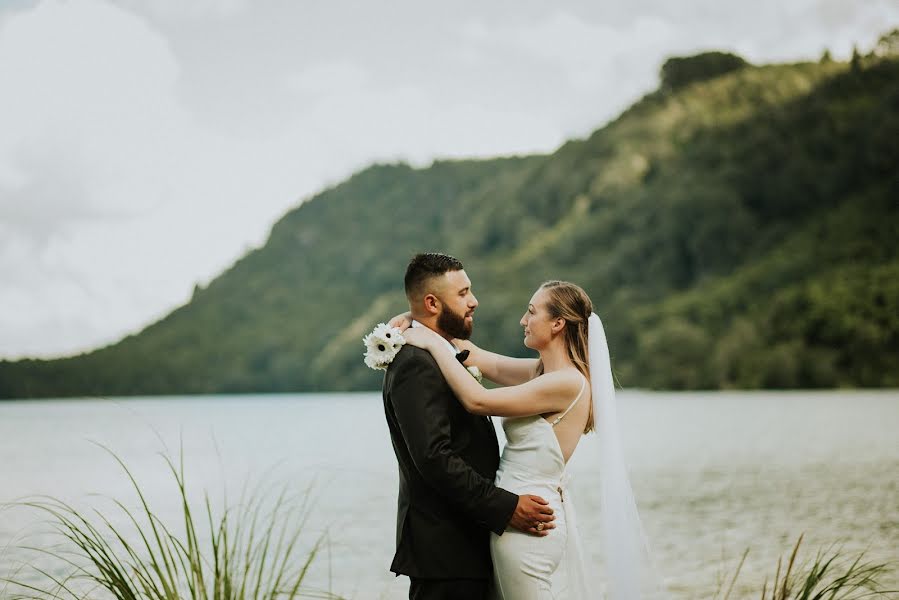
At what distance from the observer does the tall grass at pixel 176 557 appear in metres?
4.14

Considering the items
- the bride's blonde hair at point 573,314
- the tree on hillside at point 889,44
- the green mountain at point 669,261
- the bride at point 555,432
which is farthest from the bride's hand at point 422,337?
the tree on hillside at point 889,44

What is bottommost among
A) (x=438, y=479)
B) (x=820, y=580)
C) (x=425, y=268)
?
(x=820, y=580)

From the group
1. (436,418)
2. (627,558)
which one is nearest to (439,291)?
(436,418)

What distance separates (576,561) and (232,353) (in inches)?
6921

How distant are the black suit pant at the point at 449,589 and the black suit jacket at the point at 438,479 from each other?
0.04m

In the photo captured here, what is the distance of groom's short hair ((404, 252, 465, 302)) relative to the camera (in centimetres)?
474

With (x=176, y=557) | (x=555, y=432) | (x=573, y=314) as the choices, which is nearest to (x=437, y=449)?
(x=555, y=432)

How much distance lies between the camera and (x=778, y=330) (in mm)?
104312

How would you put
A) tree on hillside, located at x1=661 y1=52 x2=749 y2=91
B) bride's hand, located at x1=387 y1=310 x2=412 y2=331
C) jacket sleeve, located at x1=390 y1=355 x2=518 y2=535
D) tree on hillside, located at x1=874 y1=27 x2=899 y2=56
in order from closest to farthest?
jacket sleeve, located at x1=390 y1=355 x2=518 y2=535, bride's hand, located at x1=387 y1=310 x2=412 y2=331, tree on hillside, located at x1=874 y1=27 x2=899 y2=56, tree on hillside, located at x1=661 y1=52 x2=749 y2=91

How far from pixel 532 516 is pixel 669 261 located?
13220 centimetres

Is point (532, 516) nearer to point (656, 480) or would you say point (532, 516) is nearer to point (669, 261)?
point (656, 480)

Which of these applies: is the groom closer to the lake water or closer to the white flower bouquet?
the white flower bouquet

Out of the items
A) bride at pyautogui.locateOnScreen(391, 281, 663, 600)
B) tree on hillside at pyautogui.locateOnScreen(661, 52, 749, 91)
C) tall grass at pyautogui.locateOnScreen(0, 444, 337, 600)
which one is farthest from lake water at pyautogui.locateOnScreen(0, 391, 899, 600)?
tree on hillside at pyautogui.locateOnScreen(661, 52, 749, 91)

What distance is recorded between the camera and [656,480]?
31781 millimetres
